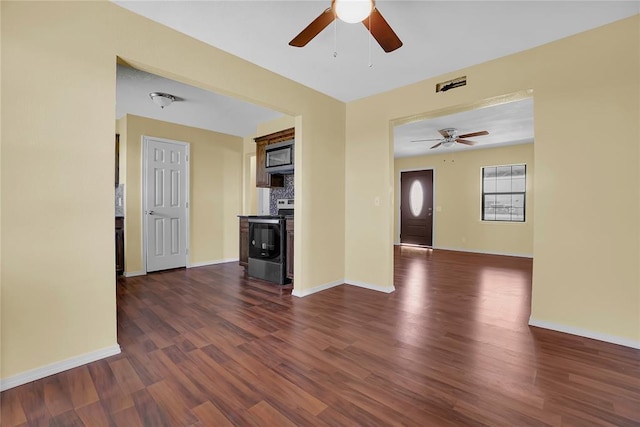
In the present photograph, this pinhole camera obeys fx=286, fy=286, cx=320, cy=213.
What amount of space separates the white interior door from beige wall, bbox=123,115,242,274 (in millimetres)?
112

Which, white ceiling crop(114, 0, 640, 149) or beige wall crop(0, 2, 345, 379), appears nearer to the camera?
beige wall crop(0, 2, 345, 379)

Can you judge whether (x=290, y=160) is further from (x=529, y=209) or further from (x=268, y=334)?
(x=529, y=209)

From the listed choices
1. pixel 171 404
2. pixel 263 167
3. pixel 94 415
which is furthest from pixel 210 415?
pixel 263 167

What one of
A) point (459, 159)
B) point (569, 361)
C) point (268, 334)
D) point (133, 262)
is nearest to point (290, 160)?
point (268, 334)

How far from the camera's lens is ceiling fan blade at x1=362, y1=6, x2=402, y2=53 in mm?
1816

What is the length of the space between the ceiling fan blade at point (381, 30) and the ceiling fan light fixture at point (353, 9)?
59mm

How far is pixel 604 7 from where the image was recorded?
2174 mm

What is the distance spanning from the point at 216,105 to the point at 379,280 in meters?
3.40

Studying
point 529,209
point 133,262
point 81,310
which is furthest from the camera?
point 529,209

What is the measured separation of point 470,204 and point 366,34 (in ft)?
19.7

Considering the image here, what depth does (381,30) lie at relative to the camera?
193 cm

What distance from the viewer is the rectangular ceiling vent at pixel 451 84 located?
10.2ft

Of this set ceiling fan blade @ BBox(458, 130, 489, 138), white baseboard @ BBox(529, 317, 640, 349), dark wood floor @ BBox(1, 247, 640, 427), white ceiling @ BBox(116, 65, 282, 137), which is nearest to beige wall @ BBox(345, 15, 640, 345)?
white baseboard @ BBox(529, 317, 640, 349)

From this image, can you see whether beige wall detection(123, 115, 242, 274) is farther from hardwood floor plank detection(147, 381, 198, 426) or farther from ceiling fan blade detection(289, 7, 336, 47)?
ceiling fan blade detection(289, 7, 336, 47)
